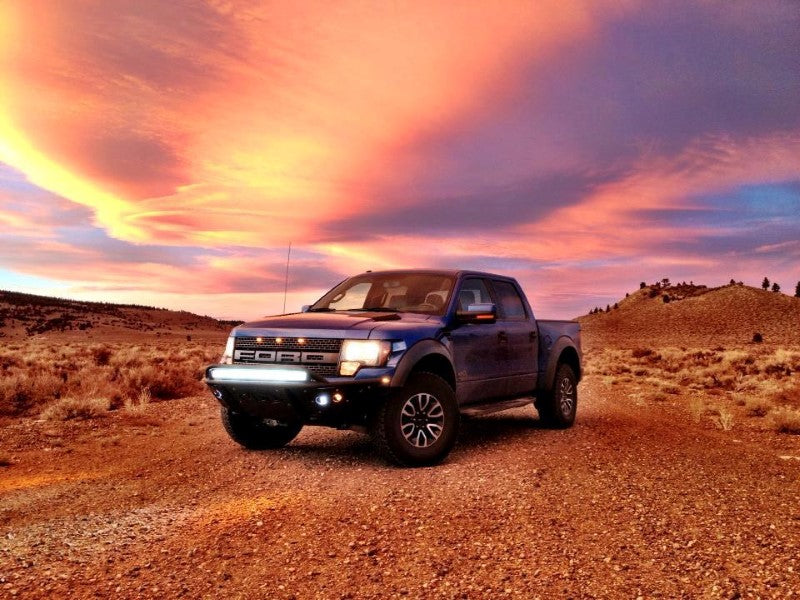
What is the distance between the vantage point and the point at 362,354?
6.65m

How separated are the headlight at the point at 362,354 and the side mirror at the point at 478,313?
115 cm

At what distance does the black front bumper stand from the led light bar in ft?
0.14

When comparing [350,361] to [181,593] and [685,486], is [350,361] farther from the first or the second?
[685,486]

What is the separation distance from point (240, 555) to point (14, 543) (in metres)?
1.76

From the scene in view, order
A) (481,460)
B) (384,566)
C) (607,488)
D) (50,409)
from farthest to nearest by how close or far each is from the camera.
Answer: (50,409), (481,460), (607,488), (384,566)

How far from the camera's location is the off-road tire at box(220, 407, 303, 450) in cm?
792

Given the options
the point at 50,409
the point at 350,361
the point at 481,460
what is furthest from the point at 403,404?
the point at 50,409

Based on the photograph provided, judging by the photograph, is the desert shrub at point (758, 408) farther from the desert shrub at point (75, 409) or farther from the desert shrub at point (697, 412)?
the desert shrub at point (75, 409)

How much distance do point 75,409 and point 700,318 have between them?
259 ft

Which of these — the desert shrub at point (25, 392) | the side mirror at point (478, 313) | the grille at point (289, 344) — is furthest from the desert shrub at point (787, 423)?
the desert shrub at point (25, 392)

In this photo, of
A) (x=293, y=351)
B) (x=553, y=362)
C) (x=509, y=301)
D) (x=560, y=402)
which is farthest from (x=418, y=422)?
(x=560, y=402)

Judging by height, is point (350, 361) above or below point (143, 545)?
above

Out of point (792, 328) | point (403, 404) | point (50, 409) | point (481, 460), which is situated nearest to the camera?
point (403, 404)

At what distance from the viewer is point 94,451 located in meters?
9.34
